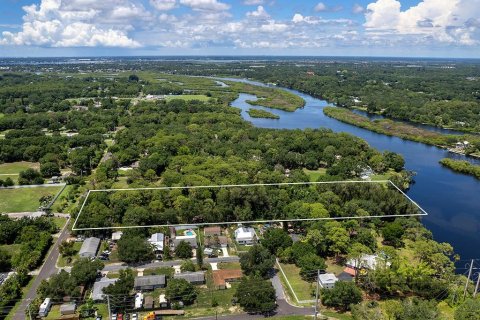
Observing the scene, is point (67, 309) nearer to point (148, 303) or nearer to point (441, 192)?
point (148, 303)

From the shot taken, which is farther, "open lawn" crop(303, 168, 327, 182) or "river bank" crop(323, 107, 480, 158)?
"river bank" crop(323, 107, 480, 158)

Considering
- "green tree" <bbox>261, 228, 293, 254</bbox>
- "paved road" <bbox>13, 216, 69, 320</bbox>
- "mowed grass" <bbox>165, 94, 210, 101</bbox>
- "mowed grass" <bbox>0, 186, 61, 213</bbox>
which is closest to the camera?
"paved road" <bbox>13, 216, 69, 320</bbox>

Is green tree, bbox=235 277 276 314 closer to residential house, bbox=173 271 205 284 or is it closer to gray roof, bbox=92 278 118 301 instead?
residential house, bbox=173 271 205 284

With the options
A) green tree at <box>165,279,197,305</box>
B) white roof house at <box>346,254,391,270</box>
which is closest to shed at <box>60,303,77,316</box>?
green tree at <box>165,279,197,305</box>

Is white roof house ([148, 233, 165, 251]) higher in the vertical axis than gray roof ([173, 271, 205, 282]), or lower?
higher

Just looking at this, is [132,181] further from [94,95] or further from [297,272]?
[94,95]

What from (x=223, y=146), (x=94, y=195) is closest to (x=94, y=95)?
(x=223, y=146)
